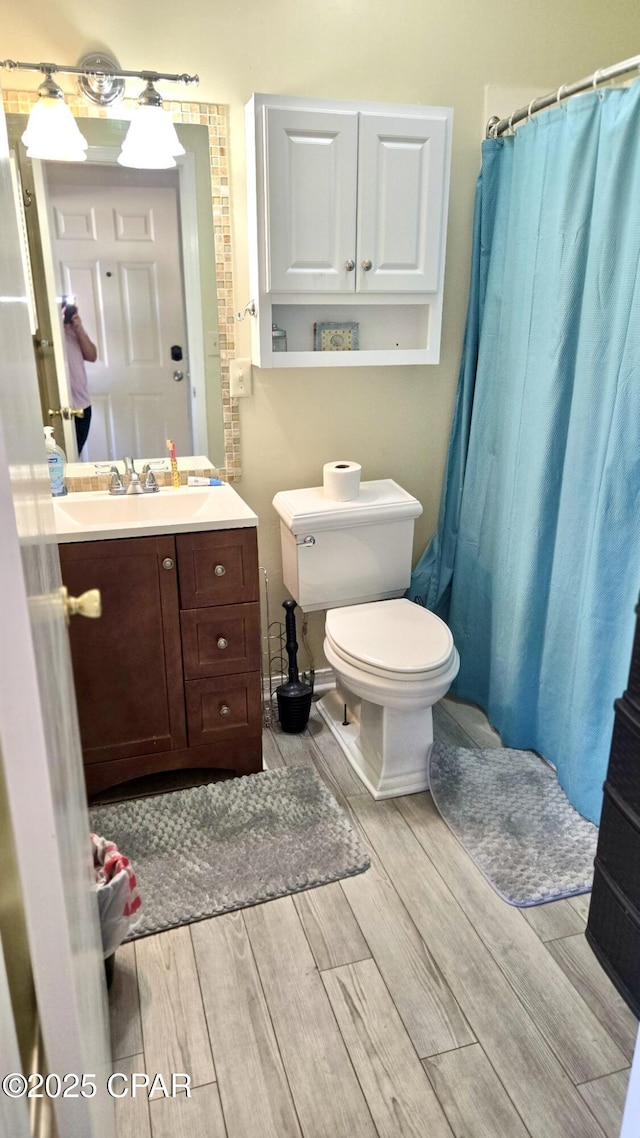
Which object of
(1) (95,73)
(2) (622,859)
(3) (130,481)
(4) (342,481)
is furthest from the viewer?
(4) (342,481)

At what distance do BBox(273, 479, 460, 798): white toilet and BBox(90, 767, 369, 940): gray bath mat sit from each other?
24 cm

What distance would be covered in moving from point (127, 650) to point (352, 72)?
1.86 metres

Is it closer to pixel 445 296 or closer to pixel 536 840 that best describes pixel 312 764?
pixel 536 840

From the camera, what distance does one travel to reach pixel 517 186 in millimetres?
2277

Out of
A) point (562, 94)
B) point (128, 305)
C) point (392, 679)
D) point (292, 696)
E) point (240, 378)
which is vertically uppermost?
point (562, 94)

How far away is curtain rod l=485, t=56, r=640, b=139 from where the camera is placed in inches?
70.5

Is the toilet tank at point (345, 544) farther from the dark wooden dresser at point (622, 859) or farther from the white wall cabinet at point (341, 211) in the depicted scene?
the dark wooden dresser at point (622, 859)

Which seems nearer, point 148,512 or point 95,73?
point 95,73

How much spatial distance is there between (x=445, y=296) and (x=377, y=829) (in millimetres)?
1773

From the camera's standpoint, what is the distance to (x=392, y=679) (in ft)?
6.93

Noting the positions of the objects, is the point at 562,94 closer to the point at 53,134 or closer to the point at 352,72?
the point at 352,72

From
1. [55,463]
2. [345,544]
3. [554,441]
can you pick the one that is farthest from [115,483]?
[554,441]

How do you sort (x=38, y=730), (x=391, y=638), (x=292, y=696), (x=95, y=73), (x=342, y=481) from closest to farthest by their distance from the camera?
1. (x=38, y=730)
2. (x=95, y=73)
3. (x=391, y=638)
4. (x=342, y=481)
5. (x=292, y=696)

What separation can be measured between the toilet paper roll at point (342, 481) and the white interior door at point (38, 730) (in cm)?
145
